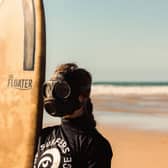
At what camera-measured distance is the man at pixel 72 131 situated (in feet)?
5.29

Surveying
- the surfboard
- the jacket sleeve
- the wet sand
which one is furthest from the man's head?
the wet sand

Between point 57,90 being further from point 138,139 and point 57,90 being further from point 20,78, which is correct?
point 138,139

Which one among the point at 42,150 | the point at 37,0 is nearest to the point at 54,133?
the point at 42,150

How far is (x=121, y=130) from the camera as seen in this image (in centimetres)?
602

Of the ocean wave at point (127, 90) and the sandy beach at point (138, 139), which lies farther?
the ocean wave at point (127, 90)

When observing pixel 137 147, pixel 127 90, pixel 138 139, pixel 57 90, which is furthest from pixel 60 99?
pixel 127 90

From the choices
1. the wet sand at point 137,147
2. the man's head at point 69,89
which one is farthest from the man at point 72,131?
the wet sand at point 137,147

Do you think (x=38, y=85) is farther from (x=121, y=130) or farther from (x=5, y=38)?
(x=121, y=130)

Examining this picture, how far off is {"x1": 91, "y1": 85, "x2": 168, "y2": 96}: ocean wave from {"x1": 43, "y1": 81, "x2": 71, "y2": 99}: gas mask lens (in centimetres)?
1065

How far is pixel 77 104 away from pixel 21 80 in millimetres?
872

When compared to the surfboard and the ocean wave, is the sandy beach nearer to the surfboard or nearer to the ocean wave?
the surfboard

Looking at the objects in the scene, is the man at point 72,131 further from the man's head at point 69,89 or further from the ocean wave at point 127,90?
the ocean wave at point 127,90

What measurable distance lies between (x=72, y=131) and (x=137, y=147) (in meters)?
3.68

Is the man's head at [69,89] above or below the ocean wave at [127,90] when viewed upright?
above
